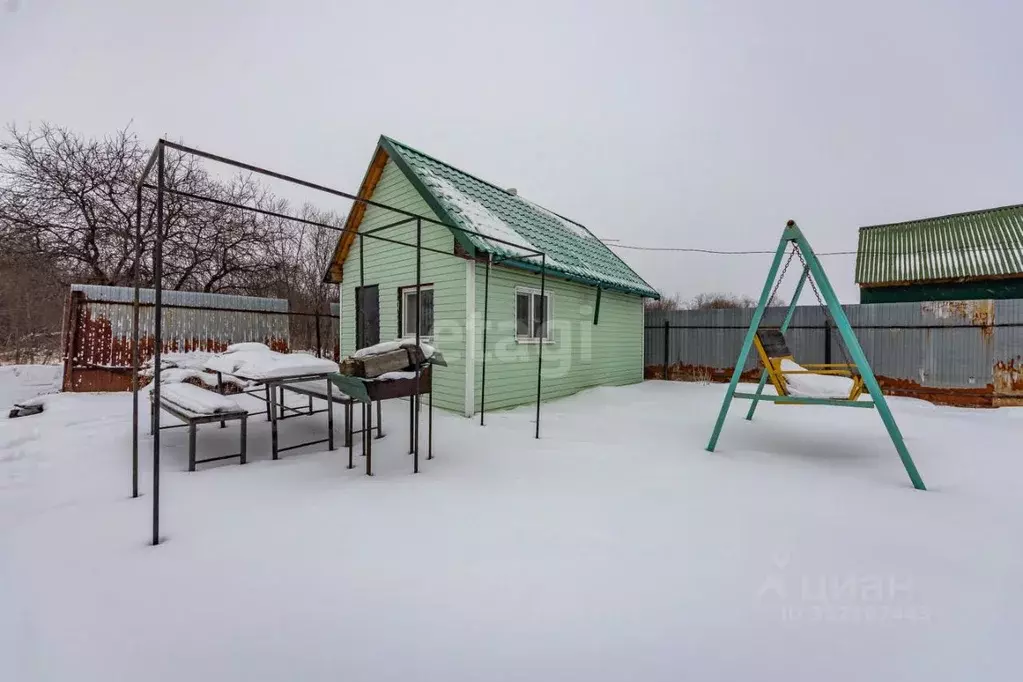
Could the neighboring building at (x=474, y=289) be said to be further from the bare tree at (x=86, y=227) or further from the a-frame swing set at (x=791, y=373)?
the bare tree at (x=86, y=227)

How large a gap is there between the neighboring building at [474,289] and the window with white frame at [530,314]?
22mm

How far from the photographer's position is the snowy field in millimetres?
1551

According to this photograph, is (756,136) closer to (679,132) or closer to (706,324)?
(679,132)

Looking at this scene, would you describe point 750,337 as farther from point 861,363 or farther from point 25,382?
point 25,382

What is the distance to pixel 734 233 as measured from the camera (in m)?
17.2

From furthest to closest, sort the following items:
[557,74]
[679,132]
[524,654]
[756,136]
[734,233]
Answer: [734,233]
[679,132]
[756,136]
[557,74]
[524,654]

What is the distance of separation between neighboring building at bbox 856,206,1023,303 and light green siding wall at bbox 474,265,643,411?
8.77 metres

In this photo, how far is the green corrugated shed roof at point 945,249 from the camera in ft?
38.3

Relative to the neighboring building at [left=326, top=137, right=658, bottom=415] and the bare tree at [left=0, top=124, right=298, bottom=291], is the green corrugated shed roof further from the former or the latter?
the bare tree at [left=0, top=124, right=298, bottom=291]

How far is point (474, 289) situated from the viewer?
6246mm

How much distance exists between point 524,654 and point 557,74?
12128 mm

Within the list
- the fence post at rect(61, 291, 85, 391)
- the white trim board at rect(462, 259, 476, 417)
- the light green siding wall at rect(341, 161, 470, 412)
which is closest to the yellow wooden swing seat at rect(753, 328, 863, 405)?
the white trim board at rect(462, 259, 476, 417)

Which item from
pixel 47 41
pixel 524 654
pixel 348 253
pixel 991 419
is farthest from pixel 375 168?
pixel 991 419

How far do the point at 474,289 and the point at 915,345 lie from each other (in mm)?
9246
